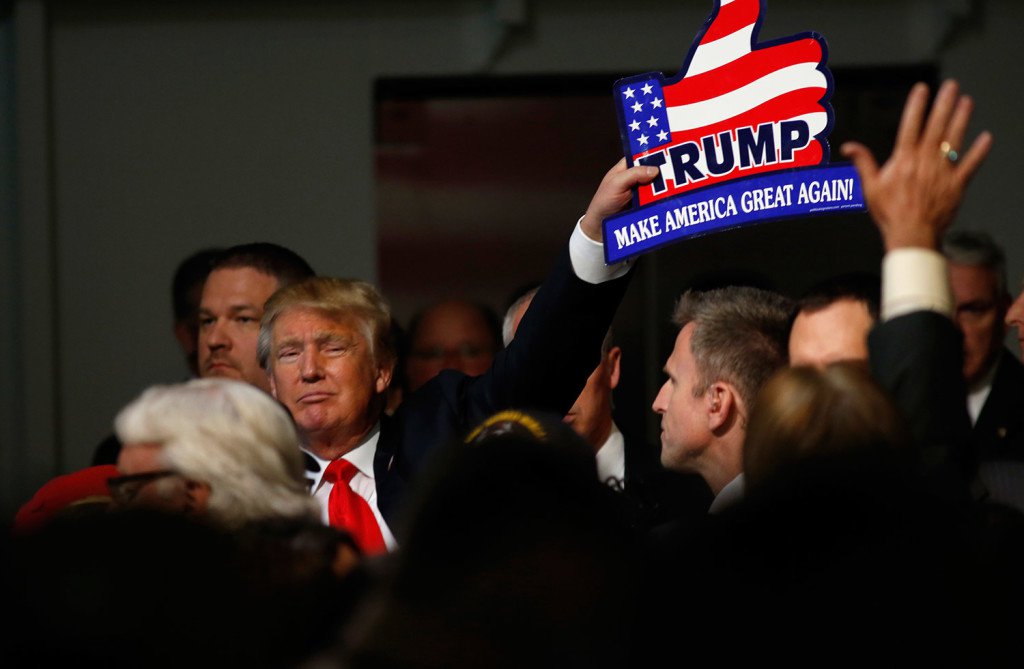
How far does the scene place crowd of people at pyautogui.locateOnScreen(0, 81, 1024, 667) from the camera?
1.53 metres

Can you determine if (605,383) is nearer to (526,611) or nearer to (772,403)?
(772,403)

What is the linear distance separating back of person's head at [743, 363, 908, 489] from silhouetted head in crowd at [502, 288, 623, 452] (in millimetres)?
1680

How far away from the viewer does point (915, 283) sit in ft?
7.08

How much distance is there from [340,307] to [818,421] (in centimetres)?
170

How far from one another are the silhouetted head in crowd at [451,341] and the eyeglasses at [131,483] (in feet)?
7.34

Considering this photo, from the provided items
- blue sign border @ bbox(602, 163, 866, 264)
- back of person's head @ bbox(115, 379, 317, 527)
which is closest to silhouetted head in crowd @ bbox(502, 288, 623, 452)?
blue sign border @ bbox(602, 163, 866, 264)

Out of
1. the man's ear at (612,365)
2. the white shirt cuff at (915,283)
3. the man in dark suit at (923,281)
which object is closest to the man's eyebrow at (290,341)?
the man's ear at (612,365)

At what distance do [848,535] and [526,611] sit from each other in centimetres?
36

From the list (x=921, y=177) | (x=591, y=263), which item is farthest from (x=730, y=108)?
(x=921, y=177)

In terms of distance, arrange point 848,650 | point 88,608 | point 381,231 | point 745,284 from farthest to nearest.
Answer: point 381,231, point 745,284, point 848,650, point 88,608

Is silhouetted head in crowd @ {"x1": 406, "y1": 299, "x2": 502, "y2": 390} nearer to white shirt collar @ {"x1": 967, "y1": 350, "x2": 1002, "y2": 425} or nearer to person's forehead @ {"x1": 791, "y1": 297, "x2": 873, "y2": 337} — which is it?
white shirt collar @ {"x1": 967, "y1": 350, "x2": 1002, "y2": 425}

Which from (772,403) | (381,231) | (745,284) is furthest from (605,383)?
(381,231)

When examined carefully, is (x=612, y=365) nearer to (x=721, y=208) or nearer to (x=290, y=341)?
(x=290, y=341)

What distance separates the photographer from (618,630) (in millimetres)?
1538
